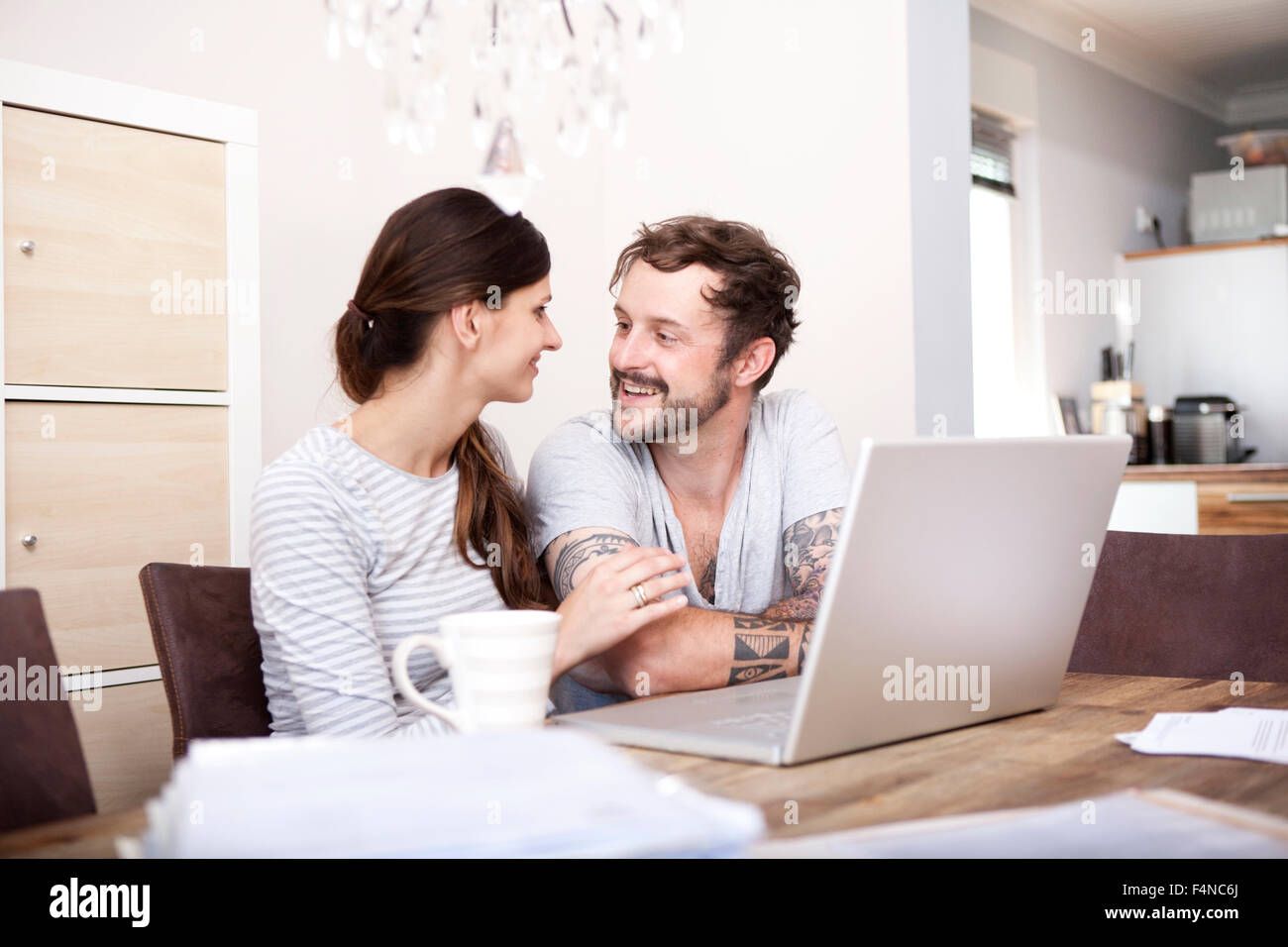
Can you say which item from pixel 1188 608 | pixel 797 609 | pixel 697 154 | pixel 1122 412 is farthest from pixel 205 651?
pixel 1122 412

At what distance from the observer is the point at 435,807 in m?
0.55

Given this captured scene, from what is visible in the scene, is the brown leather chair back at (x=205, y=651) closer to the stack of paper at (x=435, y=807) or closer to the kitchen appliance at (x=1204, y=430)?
the stack of paper at (x=435, y=807)

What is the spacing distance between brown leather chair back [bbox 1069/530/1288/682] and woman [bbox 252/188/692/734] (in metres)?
0.74

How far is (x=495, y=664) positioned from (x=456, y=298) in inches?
27.9

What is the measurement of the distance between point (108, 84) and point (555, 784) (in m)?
1.80

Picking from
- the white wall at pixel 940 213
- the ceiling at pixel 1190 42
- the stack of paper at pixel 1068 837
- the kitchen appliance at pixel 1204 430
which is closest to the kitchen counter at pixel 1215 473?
the kitchen appliance at pixel 1204 430

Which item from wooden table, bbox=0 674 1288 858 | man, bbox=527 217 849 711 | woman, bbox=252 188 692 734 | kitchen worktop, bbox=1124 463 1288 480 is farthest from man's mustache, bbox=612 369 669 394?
kitchen worktop, bbox=1124 463 1288 480

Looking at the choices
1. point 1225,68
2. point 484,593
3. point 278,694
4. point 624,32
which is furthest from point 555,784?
point 1225,68

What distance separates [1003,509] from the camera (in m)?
0.95

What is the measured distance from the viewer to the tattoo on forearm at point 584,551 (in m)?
1.47

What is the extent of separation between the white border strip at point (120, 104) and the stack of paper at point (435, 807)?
5.29ft

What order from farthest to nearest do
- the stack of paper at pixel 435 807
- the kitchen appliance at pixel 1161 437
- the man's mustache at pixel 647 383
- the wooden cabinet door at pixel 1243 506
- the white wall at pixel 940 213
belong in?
the kitchen appliance at pixel 1161 437, the wooden cabinet door at pixel 1243 506, the white wall at pixel 940 213, the man's mustache at pixel 647 383, the stack of paper at pixel 435 807
